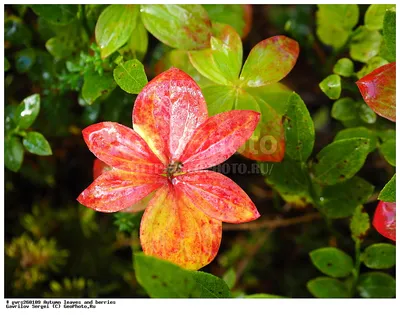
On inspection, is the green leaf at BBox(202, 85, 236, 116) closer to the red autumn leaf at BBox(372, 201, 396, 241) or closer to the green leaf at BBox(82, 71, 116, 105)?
the green leaf at BBox(82, 71, 116, 105)

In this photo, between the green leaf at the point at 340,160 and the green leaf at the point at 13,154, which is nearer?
the green leaf at the point at 340,160

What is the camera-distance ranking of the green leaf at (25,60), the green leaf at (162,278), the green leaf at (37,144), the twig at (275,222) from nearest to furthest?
the green leaf at (162,278), the green leaf at (37,144), the green leaf at (25,60), the twig at (275,222)

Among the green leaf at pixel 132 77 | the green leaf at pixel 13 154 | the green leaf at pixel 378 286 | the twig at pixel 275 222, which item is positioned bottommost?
the twig at pixel 275 222

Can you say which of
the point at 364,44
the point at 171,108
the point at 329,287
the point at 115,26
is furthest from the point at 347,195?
the point at 115,26

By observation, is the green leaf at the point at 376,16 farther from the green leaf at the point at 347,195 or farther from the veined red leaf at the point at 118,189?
the veined red leaf at the point at 118,189

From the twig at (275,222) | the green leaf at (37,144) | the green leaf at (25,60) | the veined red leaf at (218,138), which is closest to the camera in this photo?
the veined red leaf at (218,138)

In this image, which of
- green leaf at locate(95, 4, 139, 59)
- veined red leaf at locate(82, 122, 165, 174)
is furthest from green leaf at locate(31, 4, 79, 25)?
veined red leaf at locate(82, 122, 165, 174)

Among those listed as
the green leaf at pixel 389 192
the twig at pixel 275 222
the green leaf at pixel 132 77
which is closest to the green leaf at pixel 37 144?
the green leaf at pixel 132 77
